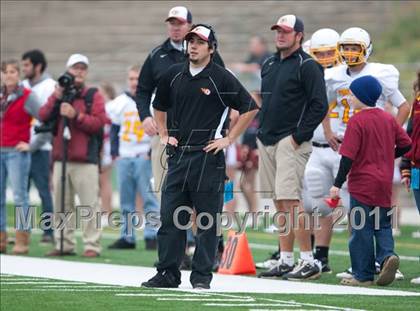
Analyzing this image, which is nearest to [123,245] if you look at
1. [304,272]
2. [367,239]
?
[304,272]

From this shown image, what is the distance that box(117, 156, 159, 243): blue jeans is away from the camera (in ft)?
52.9

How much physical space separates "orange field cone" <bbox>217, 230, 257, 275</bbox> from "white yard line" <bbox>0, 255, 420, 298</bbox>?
0.22 m

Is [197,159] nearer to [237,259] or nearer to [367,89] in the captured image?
[367,89]

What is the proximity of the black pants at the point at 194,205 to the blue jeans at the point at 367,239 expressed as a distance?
3.92 feet

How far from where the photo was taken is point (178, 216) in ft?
35.5

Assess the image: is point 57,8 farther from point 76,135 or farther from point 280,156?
point 280,156

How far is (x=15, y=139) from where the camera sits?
15188 millimetres

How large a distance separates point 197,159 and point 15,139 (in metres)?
4.88

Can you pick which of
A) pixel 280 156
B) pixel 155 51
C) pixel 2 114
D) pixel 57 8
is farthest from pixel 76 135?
pixel 57 8

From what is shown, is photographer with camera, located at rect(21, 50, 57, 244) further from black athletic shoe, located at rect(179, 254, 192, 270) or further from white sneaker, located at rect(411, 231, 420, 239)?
white sneaker, located at rect(411, 231, 420, 239)

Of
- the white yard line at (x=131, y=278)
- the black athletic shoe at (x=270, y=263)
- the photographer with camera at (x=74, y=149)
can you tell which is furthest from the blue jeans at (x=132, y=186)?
the black athletic shoe at (x=270, y=263)

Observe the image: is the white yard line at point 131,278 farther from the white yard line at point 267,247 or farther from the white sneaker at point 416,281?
the white yard line at point 267,247

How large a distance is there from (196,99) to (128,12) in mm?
21366

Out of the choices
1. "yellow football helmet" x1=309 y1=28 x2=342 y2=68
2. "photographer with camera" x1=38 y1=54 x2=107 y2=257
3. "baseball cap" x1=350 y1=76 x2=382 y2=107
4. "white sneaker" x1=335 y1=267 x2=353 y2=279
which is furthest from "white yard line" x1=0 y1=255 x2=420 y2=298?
"yellow football helmet" x1=309 y1=28 x2=342 y2=68
